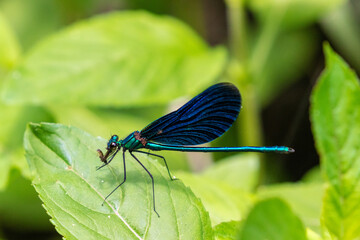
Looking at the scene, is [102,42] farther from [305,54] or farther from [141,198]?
[305,54]

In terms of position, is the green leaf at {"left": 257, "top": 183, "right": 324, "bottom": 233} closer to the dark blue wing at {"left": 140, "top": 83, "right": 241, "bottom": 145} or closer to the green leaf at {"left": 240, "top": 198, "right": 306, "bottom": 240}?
the dark blue wing at {"left": 140, "top": 83, "right": 241, "bottom": 145}

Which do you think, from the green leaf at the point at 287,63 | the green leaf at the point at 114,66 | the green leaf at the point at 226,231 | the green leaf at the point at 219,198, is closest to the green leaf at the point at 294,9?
the green leaf at the point at 114,66

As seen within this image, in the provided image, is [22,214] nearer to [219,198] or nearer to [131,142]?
[131,142]

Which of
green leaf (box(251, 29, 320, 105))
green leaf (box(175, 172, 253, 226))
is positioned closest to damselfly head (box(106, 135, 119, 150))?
green leaf (box(175, 172, 253, 226))

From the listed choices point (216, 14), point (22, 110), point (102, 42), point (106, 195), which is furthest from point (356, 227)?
point (216, 14)

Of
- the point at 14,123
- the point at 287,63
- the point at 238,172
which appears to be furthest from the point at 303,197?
the point at 287,63

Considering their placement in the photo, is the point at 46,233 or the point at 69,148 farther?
the point at 46,233

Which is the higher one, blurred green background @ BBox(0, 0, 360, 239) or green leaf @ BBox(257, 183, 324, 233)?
blurred green background @ BBox(0, 0, 360, 239)

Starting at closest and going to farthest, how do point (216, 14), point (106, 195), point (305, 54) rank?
point (106, 195) → point (305, 54) → point (216, 14)

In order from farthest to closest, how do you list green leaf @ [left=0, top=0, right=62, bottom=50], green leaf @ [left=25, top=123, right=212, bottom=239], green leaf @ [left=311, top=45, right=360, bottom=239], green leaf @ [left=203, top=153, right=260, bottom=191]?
green leaf @ [left=0, top=0, right=62, bottom=50] < green leaf @ [left=203, top=153, right=260, bottom=191] < green leaf @ [left=311, top=45, right=360, bottom=239] < green leaf @ [left=25, top=123, right=212, bottom=239]
